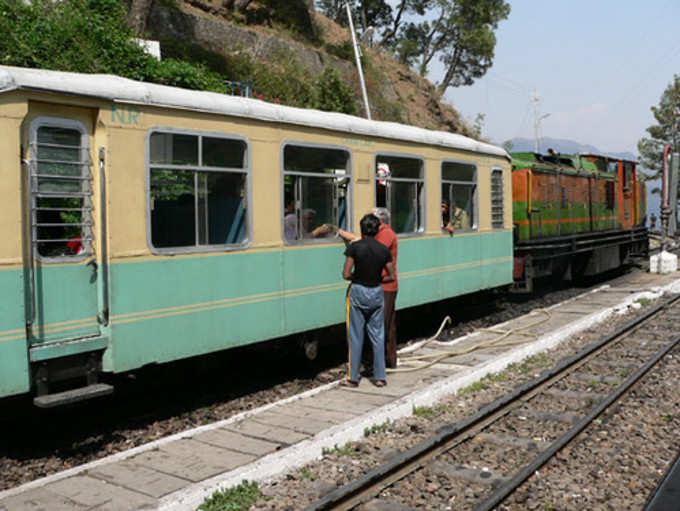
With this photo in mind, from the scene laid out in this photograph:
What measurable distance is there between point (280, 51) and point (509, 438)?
25.1m

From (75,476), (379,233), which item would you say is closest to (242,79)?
(379,233)

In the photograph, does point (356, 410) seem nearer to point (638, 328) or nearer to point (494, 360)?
point (494, 360)

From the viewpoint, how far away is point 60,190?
18.5 ft

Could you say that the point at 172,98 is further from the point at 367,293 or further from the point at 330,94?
the point at 330,94

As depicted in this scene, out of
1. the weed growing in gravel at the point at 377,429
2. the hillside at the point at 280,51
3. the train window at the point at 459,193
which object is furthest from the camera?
the hillside at the point at 280,51

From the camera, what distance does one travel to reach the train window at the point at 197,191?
20.6ft

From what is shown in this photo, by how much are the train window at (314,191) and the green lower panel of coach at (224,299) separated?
0.27 meters

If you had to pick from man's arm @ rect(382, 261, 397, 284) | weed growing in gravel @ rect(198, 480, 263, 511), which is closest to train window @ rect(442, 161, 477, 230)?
man's arm @ rect(382, 261, 397, 284)

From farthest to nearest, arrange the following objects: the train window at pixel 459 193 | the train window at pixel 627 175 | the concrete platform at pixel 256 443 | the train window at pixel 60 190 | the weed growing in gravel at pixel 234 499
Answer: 1. the train window at pixel 627 175
2. the train window at pixel 459 193
3. the train window at pixel 60 190
4. the concrete platform at pixel 256 443
5. the weed growing in gravel at pixel 234 499

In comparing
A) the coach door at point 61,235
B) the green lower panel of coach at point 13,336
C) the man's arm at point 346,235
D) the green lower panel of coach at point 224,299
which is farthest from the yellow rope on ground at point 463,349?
the green lower panel of coach at point 13,336

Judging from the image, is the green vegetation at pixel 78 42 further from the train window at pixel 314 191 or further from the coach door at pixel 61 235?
the coach door at pixel 61 235

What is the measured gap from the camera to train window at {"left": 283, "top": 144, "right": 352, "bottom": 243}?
25.2 ft

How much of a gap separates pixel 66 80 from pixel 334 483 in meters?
3.83

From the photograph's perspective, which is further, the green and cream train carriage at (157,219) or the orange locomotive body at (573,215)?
the orange locomotive body at (573,215)
